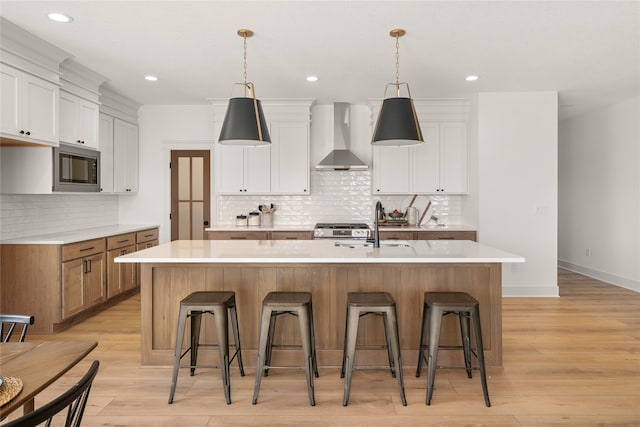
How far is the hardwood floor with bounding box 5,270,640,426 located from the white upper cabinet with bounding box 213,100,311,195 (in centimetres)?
264

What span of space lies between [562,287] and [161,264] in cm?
563

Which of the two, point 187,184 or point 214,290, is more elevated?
point 187,184

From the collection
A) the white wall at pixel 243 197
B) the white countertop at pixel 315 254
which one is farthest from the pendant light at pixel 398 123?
the white wall at pixel 243 197

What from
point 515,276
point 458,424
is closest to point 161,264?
point 458,424

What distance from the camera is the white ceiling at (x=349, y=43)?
3.22 m

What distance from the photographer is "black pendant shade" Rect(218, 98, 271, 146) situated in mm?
3225

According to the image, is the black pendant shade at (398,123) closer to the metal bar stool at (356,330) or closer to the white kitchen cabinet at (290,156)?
the metal bar stool at (356,330)

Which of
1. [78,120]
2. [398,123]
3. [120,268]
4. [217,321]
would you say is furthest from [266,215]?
[217,321]

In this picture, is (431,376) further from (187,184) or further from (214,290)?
(187,184)

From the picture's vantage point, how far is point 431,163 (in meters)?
6.04

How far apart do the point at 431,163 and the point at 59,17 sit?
4597mm

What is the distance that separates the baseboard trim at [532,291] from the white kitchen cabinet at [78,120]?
18.1ft

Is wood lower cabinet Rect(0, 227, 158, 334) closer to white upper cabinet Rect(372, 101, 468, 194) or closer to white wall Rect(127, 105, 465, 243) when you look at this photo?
white wall Rect(127, 105, 465, 243)

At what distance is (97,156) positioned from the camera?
5.03m
